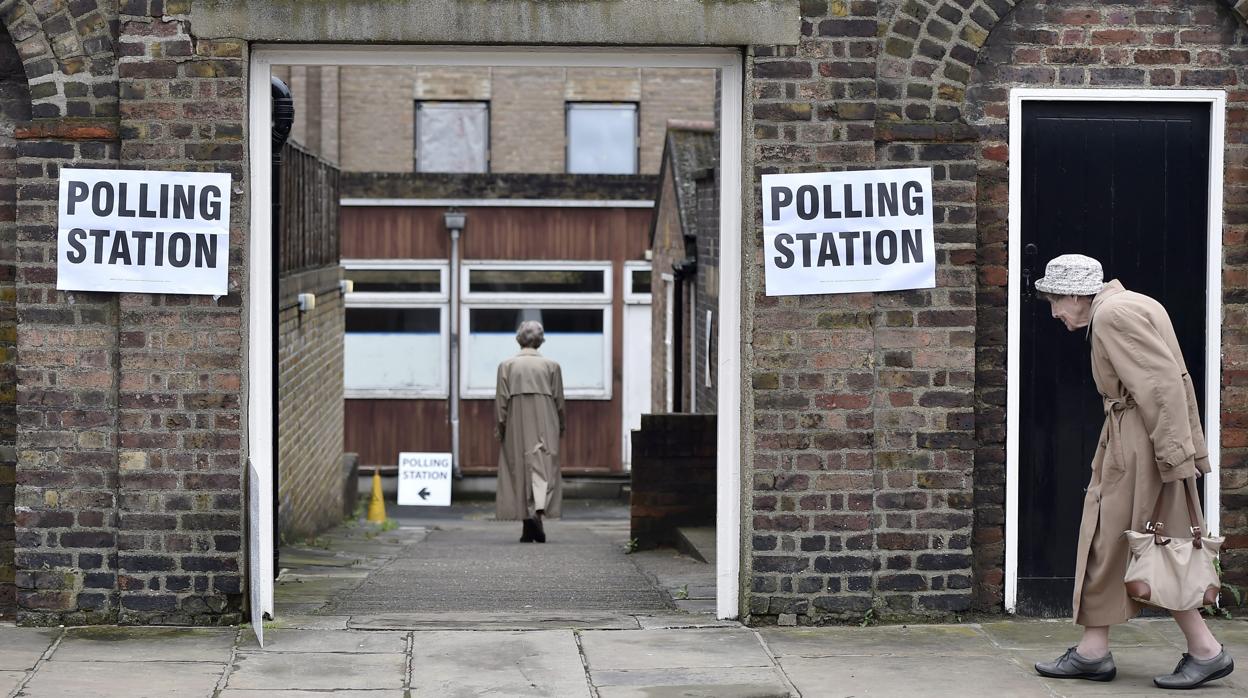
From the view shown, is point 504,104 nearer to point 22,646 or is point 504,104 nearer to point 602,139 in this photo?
point 602,139

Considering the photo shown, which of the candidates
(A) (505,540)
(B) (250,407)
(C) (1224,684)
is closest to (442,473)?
(A) (505,540)

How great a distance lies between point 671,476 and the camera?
11375 millimetres

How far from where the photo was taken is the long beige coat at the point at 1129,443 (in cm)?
579

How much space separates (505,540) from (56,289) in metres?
7.72

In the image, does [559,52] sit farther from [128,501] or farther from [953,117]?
[128,501]

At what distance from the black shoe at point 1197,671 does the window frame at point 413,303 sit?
1783cm

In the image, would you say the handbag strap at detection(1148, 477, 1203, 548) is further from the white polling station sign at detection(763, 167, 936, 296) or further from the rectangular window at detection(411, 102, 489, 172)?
the rectangular window at detection(411, 102, 489, 172)

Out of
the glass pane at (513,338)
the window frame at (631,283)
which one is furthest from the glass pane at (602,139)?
the glass pane at (513,338)

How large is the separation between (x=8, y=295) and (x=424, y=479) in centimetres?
1390

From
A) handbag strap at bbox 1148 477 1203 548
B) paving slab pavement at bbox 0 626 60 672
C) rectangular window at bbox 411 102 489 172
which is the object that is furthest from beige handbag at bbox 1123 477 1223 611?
rectangular window at bbox 411 102 489 172

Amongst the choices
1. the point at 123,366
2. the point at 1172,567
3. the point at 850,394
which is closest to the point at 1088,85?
the point at 850,394

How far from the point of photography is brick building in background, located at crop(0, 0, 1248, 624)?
6.96 metres

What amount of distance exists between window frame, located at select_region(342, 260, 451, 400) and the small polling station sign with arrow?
248 cm

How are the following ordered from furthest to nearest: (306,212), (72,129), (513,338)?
(513,338)
(306,212)
(72,129)
